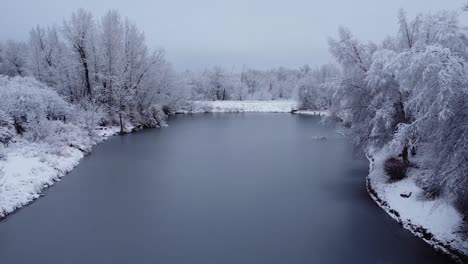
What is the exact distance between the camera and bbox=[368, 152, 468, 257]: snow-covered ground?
1150cm

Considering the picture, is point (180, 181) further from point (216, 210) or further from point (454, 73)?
point (454, 73)

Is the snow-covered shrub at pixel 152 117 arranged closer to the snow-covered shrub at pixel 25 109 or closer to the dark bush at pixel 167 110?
the dark bush at pixel 167 110

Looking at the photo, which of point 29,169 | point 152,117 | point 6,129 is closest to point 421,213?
point 29,169

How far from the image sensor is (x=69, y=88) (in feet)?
137

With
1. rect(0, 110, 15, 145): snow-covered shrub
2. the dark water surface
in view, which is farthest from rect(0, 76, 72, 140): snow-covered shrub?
the dark water surface

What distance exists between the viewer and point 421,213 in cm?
1337

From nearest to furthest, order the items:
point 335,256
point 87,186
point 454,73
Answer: point 454,73 → point 335,256 → point 87,186

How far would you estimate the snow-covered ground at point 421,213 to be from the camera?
11.5m

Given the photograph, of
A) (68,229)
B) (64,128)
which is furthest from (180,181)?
(64,128)

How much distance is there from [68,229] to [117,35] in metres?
33.9

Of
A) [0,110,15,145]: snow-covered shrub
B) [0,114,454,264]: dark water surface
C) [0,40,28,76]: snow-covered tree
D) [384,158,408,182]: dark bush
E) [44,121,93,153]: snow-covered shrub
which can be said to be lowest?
[0,114,454,264]: dark water surface

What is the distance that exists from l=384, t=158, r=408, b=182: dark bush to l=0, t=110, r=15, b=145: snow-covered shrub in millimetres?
20926

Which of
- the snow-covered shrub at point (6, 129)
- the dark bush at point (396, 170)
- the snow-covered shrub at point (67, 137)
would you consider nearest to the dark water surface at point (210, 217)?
the dark bush at point (396, 170)

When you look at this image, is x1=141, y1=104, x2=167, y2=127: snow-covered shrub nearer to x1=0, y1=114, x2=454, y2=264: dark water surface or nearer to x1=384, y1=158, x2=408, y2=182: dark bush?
x1=0, y1=114, x2=454, y2=264: dark water surface
